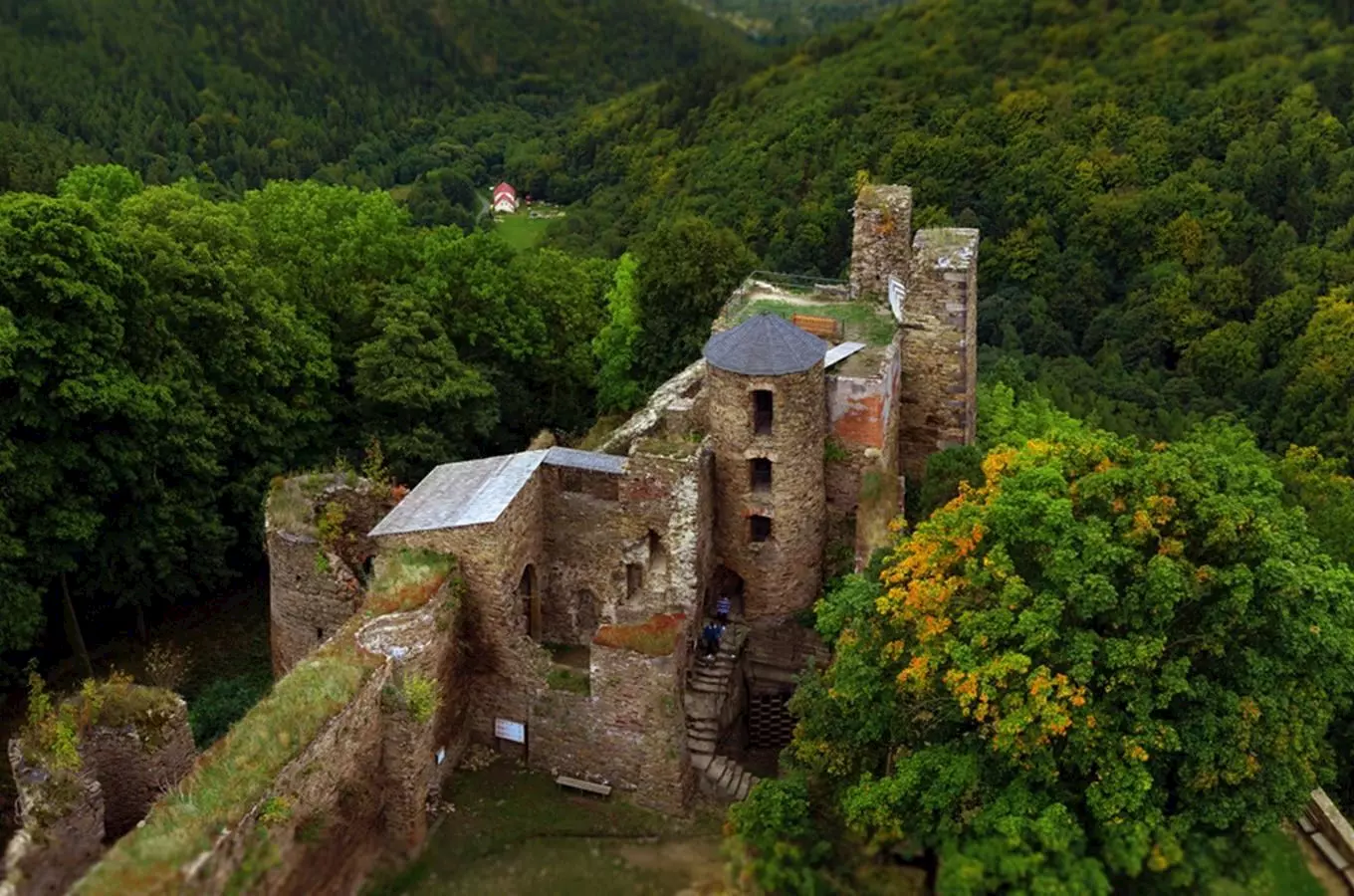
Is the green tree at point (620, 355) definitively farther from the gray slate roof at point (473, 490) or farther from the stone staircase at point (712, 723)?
the stone staircase at point (712, 723)

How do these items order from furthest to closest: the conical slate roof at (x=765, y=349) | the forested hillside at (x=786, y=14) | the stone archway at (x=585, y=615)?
the forested hillside at (x=786, y=14) → the stone archway at (x=585, y=615) → the conical slate roof at (x=765, y=349)

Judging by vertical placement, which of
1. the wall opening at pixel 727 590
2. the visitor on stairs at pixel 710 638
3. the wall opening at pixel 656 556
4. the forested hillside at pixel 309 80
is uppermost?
the forested hillside at pixel 309 80

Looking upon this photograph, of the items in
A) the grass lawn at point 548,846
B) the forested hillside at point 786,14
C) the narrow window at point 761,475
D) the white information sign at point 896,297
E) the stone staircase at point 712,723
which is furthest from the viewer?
the forested hillside at point 786,14

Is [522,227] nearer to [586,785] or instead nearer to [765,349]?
[765,349]

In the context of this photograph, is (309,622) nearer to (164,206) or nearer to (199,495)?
(199,495)

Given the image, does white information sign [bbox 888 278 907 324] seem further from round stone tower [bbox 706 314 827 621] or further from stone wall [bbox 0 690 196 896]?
stone wall [bbox 0 690 196 896]

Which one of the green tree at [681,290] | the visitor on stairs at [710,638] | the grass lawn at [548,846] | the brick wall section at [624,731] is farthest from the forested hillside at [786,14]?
the grass lawn at [548,846]

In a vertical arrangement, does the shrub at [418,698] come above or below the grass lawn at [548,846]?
above
